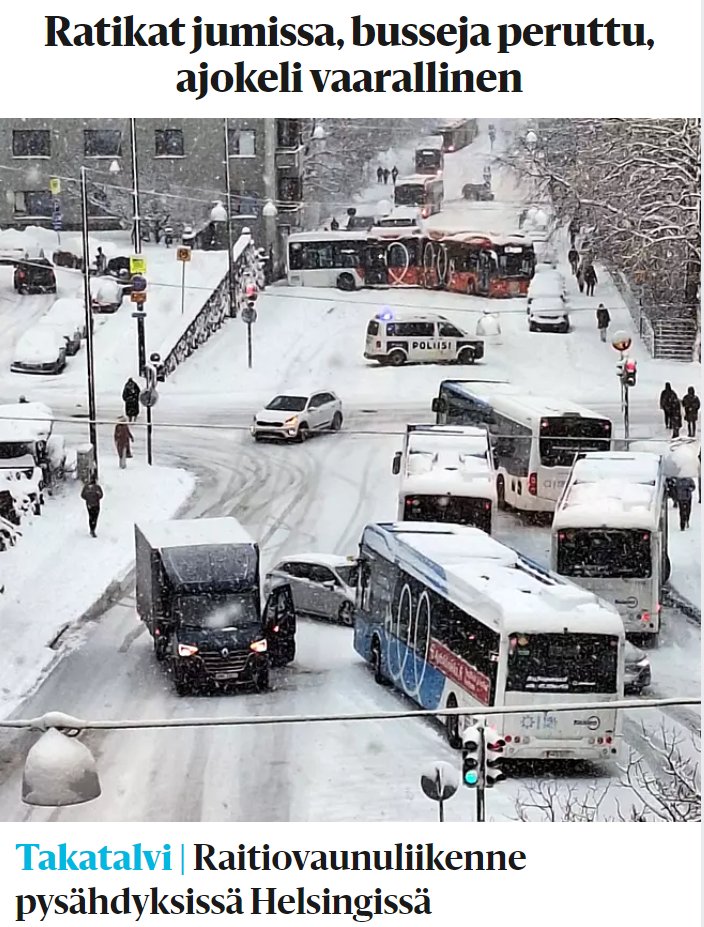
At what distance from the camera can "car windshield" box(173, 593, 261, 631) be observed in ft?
35.1

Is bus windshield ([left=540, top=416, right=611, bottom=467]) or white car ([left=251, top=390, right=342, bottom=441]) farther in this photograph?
white car ([left=251, top=390, right=342, bottom=441])

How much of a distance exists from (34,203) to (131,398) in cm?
146

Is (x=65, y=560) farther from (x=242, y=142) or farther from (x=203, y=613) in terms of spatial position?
(x=242, y=142)


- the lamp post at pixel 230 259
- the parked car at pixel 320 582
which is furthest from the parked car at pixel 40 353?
the parked car at pixel 320 582

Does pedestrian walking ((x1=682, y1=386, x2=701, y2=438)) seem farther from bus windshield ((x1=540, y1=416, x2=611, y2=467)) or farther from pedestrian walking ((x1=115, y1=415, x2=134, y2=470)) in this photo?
pedestrian walking ((x1=115, y1=415, x2=134, y2=470))

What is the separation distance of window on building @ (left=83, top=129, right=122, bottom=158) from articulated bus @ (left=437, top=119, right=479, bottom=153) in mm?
1927

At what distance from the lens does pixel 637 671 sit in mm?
10398

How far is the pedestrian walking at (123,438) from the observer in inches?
444

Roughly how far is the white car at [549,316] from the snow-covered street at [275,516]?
66 millimetres

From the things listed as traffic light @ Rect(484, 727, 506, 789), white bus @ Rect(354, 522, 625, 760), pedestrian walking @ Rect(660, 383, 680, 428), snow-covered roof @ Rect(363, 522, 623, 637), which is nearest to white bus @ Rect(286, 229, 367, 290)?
snow-covered roof @ Rect(363, 522, 623, 637)

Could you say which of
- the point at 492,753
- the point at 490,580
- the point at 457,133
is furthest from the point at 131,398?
the point at 492,753

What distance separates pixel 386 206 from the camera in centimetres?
1113
